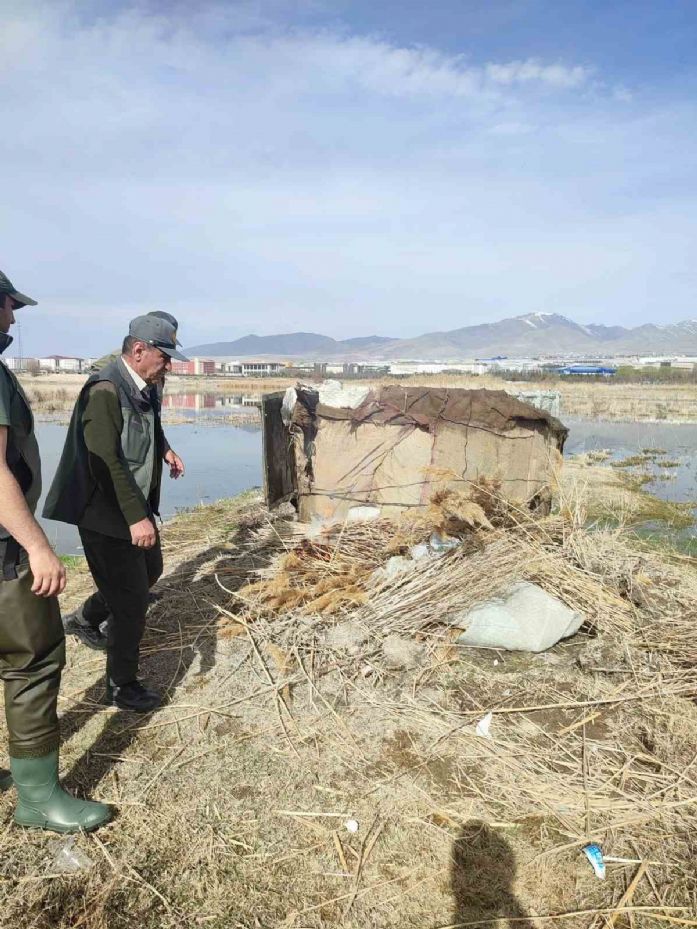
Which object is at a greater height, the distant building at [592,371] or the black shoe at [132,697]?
the distant building at [592,371]

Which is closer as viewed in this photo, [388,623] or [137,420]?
[137,420]

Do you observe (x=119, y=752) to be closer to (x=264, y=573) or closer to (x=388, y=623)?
(x=388, y=623)

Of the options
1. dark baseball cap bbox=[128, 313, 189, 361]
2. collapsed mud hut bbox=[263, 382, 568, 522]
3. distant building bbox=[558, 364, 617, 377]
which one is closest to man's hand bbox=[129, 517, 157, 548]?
dark baseball cap bbox=[128, 313, 189, 361]

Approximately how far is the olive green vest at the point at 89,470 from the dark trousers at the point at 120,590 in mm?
101

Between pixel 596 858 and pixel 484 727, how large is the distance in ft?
2.85

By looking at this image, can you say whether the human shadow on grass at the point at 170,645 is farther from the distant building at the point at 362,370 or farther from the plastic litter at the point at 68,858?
the distant building at the point at 362,370

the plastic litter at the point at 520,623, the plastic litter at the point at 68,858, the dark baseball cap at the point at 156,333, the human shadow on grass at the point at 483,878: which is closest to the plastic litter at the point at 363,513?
the plastic litter at the point at 520,623

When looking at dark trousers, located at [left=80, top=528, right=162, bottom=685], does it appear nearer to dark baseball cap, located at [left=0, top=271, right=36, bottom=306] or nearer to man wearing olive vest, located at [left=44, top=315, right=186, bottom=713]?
man wearing olive vest, located at [left=44, top=315, right=186, bottom=713]

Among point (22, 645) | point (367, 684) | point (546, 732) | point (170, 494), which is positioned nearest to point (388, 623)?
point (367, 684)

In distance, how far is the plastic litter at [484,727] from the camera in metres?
3.12

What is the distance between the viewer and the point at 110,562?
9.98ft

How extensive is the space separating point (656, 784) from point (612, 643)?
1.20 metres

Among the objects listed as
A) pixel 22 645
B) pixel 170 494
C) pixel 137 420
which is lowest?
pixel 170 494

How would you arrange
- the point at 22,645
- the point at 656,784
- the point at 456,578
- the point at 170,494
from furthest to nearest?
the point at 170,494 → the point at 456,578 → the point at 656,784 → the point at 22,645
